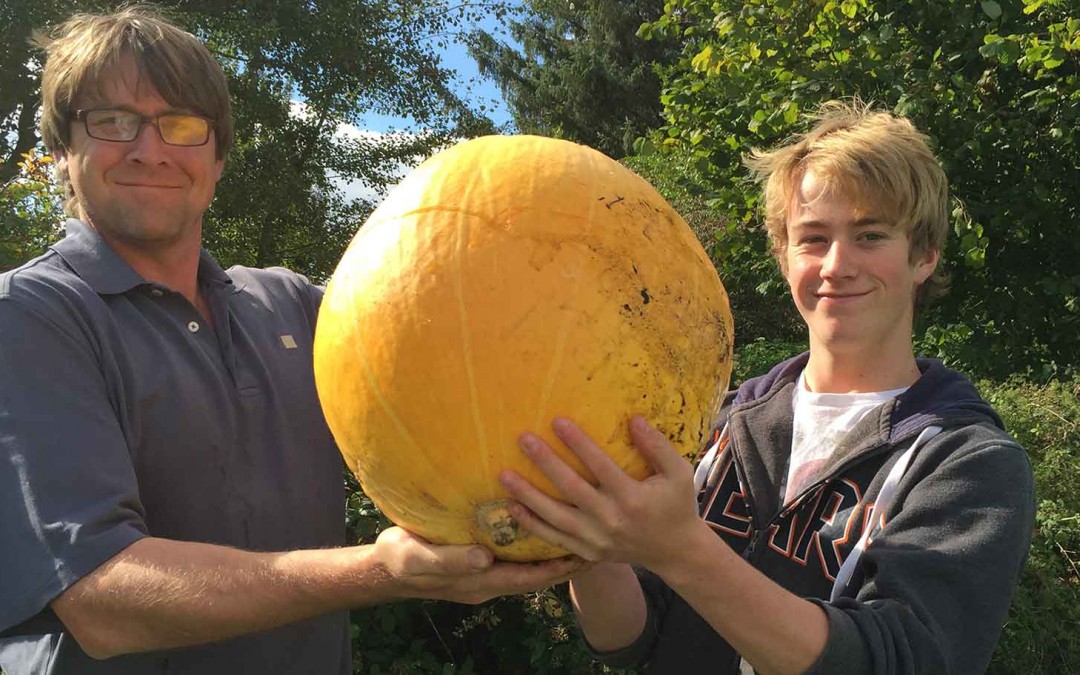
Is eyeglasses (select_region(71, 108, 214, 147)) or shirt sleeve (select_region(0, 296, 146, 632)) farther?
eyeglasses (select_region(71, 108, 214, 147))

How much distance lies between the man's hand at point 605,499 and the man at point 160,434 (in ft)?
Result: 0.50

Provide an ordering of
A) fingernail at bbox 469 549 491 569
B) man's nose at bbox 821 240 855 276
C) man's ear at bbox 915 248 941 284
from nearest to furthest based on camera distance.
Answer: fingernail at bbox 469 549 491 569 < man's nose at bbox 821 240 855 276 < man's ear at bbox 915 248 941 284

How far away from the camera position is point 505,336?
1.27 m

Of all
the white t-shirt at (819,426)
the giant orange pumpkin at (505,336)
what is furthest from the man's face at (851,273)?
the giant orange pumpkin at (505,336)

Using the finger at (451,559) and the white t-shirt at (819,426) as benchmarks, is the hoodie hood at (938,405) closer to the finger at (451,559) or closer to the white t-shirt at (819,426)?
the white t-shirt at (819,426)

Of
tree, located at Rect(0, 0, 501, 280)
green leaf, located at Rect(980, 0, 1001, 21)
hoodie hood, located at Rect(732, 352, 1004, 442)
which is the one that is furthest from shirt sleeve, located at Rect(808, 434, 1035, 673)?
tree, located at Rect(0, 0, 501, 280)

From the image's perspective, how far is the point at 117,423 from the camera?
5.70ft

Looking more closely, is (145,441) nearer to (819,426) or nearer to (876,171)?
(819,426)

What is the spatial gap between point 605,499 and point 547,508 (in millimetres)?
98

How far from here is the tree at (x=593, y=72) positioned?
24094 millimetres

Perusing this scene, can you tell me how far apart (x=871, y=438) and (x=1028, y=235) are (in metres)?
5.83

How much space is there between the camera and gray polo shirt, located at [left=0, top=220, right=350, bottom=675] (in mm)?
1614

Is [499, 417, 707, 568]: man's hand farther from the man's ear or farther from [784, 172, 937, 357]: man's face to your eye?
the man's ear

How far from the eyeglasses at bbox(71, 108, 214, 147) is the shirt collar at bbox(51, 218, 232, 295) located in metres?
0.25
